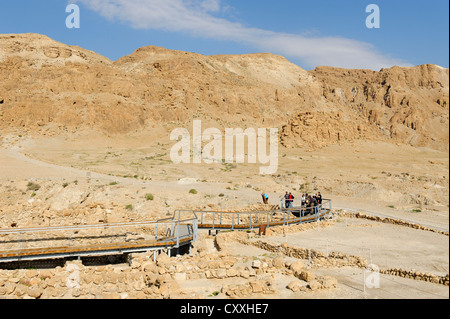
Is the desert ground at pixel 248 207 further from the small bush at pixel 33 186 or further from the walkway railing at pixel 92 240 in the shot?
the walkway railing at pixel 92 240

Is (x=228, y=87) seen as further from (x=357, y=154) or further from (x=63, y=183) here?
(x=63, y=183)

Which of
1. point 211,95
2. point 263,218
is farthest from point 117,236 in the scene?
point 211,95

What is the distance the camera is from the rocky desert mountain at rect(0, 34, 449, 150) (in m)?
66.1

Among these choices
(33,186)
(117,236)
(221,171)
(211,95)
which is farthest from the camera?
(211,95)

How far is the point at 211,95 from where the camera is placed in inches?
3216

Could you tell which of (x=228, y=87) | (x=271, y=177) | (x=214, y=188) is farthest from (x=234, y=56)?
(x=214, y=188)

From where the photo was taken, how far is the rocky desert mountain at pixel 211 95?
217 feet

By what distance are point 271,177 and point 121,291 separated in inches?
1127

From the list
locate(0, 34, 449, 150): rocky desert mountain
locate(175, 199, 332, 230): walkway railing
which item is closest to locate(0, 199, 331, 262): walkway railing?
locate(175, 199, 332, 230): walkway railing

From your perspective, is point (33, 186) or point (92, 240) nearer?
point (92, 240)

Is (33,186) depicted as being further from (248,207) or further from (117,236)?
(248,207)

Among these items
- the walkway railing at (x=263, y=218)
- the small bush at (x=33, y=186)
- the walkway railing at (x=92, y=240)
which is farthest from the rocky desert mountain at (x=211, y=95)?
the walkway railing at (x=92, y=240)

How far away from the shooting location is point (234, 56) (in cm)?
10681

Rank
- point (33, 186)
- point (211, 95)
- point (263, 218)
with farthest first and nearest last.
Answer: point (211, 95) < point (33, 186) < point (263, 218)
